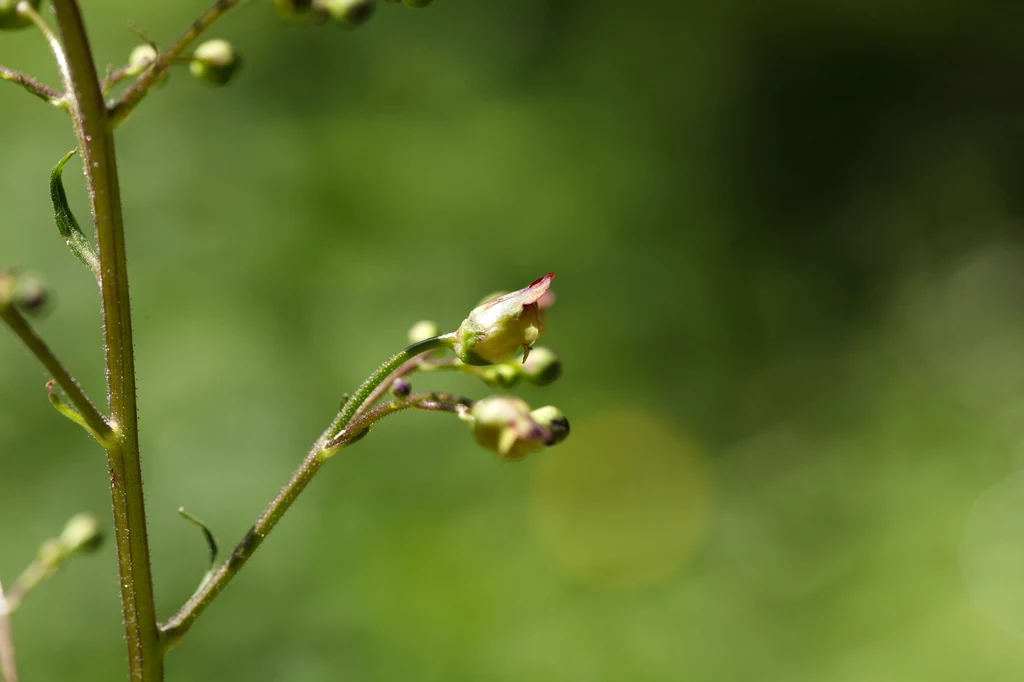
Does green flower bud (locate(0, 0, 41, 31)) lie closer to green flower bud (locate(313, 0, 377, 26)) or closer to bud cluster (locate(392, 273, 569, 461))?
green flower bud (locate(313, 0, 377, 26))

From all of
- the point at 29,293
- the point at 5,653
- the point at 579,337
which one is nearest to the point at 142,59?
the point at 29,293

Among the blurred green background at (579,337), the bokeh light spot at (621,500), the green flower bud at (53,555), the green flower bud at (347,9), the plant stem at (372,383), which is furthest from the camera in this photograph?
the bokeh light spot at (621,500)

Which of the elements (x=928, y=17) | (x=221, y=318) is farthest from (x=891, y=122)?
(x=221, y=318)

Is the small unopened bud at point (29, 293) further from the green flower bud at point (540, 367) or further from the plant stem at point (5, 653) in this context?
the green flower bud at point (540, 367)

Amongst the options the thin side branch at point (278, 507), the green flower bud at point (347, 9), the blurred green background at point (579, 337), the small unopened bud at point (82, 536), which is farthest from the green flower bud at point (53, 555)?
the blurred green background at point (579, 337)

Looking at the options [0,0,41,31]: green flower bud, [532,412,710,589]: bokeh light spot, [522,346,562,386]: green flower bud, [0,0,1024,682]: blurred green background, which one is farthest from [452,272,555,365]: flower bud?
[532,412,710,589]: bokeh light spot

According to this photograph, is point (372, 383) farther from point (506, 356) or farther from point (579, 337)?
point (579, 337)
